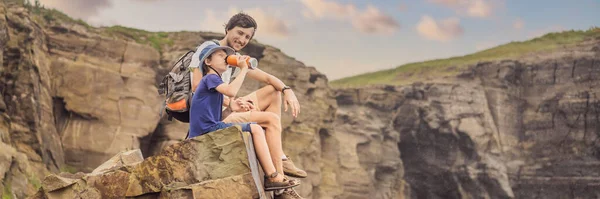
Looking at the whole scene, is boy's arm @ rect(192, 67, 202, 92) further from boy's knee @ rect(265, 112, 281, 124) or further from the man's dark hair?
boy's knee @ rect(265, 112, 281, 124)

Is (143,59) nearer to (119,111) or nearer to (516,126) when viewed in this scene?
(119,111)

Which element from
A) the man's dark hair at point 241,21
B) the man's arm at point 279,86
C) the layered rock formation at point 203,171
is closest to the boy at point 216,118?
the layered rock formation at point 203,171

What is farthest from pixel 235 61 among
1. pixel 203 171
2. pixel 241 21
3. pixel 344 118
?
pixel 344 118

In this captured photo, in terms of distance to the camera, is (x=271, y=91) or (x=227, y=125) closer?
(x=227, y=125)

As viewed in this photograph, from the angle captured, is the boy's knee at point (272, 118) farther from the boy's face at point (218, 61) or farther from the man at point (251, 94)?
the boy's face at point (218, 61)

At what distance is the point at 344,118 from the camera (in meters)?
47.1

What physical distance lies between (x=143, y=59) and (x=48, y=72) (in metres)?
4.17

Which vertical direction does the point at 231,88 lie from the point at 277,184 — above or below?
above

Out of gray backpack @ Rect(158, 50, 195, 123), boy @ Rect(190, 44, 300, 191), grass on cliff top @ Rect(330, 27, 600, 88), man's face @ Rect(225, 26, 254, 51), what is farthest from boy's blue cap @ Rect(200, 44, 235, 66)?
grass on cliff top @ Rect(330, 27, 600, 88)

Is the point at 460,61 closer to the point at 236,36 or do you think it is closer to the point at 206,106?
the point at 236,36

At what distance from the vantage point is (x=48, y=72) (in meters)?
27.5

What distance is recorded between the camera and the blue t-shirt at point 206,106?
8.48 meters

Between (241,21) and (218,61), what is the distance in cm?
66

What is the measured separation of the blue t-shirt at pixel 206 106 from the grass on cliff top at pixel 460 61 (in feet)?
139
